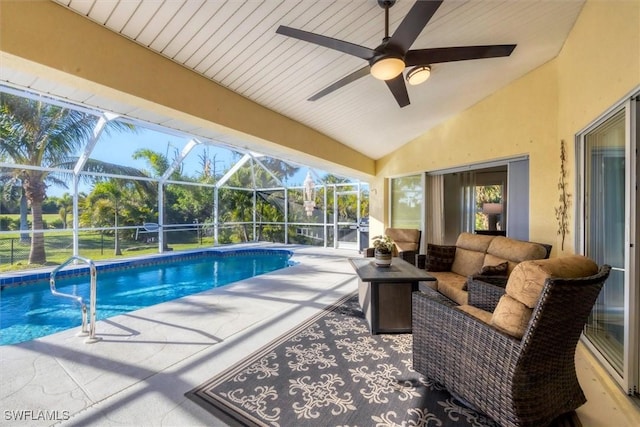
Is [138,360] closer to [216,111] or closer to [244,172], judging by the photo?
[216,111]

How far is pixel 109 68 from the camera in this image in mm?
2199

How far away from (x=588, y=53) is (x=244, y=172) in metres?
9.63

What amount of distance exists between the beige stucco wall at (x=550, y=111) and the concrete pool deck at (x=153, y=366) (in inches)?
84.7

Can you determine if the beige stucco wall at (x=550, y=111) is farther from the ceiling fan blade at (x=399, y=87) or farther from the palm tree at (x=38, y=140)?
the palm tree at (x=38, y=140)

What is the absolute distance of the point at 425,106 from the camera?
443cm

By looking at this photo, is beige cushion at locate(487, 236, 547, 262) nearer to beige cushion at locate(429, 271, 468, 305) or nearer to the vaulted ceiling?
beige cushion at locate(429, 271, 468, 305)

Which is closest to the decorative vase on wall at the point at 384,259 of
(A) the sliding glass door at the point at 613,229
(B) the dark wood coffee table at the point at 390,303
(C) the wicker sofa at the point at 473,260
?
(B) the dark wood coffee table at the point at 390,303

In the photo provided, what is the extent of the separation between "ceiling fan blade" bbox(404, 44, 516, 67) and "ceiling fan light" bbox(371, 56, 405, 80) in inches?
5.5

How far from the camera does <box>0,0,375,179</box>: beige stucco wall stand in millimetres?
1788

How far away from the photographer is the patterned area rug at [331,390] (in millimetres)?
1719

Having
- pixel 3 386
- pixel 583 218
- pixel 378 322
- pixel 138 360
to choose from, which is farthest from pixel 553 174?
pixel 3 386

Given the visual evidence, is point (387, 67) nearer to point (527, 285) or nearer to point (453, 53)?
point (453, 53)

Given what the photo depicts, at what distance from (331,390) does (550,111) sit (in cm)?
442

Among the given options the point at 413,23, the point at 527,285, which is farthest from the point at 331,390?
the point at 413,23
